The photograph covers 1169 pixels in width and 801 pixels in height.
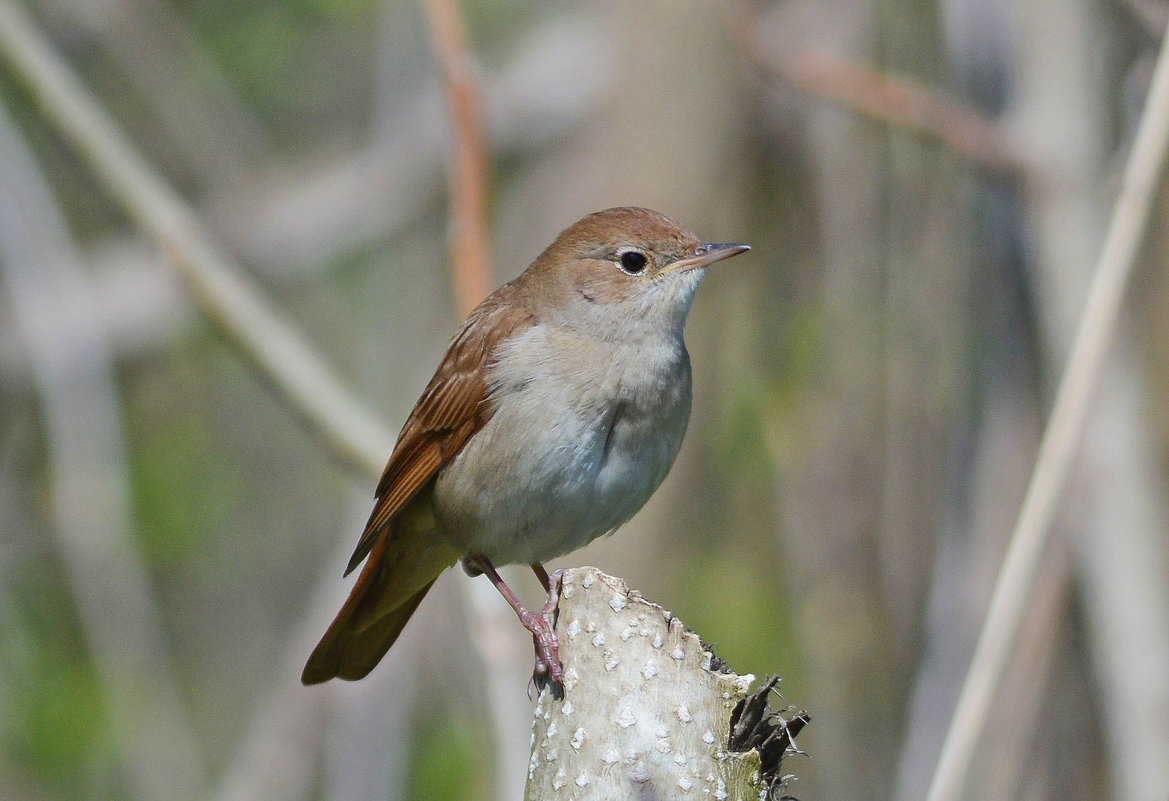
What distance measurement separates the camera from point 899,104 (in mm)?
4086

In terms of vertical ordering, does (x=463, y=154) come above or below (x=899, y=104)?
below

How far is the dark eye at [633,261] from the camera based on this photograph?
149 inches

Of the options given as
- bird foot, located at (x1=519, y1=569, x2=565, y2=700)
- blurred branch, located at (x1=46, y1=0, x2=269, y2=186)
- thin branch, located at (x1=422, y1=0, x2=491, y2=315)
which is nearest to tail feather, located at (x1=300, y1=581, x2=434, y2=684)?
bird foot, located at (x1=519, y1=569, x2=565, y2=700)

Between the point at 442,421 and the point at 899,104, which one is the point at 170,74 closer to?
the point at 442,421

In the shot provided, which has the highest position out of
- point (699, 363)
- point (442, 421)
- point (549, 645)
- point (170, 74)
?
point (170, 74)

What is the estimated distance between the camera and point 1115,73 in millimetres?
Answer: 4055

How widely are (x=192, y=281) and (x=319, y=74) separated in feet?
13.0

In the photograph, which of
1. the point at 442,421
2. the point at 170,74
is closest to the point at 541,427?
the point at 442,421

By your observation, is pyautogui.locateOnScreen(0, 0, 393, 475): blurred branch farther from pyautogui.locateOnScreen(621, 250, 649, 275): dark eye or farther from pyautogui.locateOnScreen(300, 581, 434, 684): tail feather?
pyautogui.locateOnScreen(621, 250, 649, 275): dark eye

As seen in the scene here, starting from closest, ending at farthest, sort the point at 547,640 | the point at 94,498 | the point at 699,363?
the point at 547,640 → the point at 94,498 → the point at 699,363

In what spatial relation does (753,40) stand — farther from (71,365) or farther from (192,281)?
(71,365)

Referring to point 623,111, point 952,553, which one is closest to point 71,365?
point 623,111

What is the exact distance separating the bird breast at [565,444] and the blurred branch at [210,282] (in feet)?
1.13

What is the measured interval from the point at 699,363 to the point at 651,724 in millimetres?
3014
